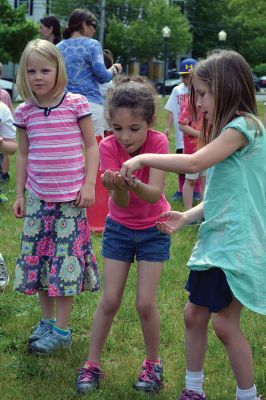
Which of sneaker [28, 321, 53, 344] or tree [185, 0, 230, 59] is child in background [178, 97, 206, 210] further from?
tree [185, 0, 230, 59]

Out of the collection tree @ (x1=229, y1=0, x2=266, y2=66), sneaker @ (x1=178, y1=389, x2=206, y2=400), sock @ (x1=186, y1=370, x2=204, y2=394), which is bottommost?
sneaker @ (x1=178, y1=389, x2=206, y2=400)

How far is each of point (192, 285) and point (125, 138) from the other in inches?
29.9

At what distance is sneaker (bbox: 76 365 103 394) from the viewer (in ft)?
11.8

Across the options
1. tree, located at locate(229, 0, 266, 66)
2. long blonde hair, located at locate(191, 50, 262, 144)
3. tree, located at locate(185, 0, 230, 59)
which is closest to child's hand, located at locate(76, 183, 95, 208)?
long blonde hair, located at locate(191, 50, 262, 144)

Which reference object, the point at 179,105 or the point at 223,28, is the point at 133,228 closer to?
the point at 179,105

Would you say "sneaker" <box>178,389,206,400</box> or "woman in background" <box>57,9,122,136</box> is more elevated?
"woman in background" <box>57,9,122,136</box>

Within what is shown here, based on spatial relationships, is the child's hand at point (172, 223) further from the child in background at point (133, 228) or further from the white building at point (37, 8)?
the white building at point (37, 8)

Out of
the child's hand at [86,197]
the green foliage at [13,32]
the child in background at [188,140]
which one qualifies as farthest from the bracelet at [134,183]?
the green foliage at [13,32]

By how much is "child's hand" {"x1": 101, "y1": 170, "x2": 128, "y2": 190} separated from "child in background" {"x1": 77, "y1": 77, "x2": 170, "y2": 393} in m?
0.24

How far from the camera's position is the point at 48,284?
4109 millimetres

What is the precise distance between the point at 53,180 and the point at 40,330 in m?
0.89

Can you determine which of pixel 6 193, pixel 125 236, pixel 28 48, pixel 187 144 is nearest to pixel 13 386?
pixel 125 236

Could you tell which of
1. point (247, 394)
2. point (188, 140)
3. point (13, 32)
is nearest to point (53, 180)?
point (247, 394)

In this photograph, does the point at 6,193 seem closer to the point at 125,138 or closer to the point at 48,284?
the point at 48,284
